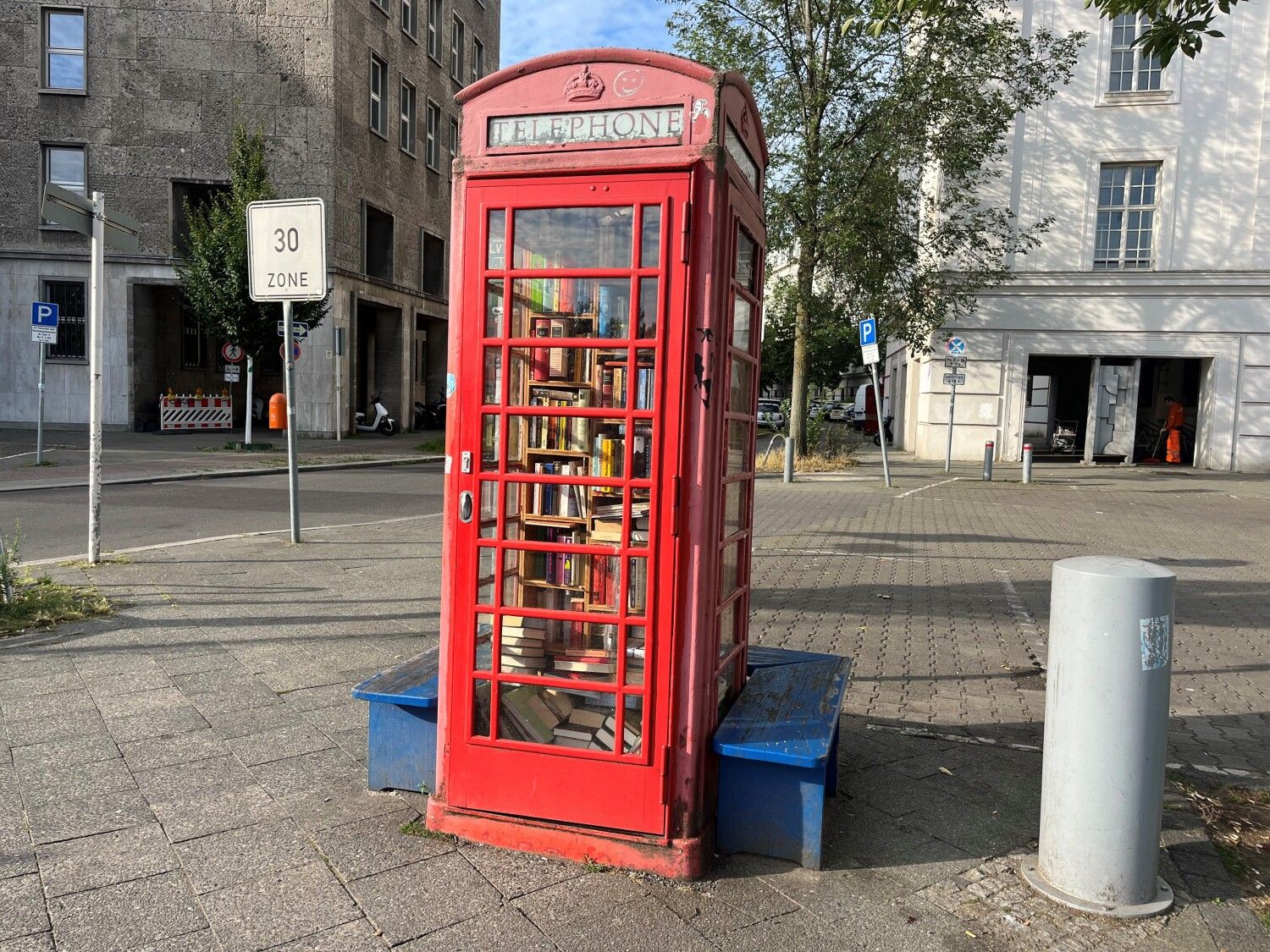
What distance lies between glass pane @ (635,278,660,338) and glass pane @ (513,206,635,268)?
9cm

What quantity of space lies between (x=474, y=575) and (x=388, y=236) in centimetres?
3002

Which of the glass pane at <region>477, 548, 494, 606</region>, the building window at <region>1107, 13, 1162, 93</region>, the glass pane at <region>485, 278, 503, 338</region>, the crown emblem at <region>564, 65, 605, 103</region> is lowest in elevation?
the glass pane at <region>477, 548, 494, 606</region>

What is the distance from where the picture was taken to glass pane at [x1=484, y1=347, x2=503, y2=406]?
3.22m

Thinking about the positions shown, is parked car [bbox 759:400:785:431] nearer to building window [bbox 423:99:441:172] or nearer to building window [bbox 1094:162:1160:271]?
building window [bbox 423:99:441:172]

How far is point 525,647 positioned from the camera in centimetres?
331

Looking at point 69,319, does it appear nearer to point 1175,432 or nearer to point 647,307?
point 647,307

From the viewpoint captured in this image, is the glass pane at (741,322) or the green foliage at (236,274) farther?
the green foliage at (236,274)

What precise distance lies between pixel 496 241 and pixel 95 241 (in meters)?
5.93

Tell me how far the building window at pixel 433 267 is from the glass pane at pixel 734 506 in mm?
31956

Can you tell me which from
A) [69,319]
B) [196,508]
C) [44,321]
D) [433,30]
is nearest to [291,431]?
[196,508]

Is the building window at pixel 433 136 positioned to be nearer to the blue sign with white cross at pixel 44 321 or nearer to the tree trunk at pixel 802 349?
the tree trunk at pixel 802 349

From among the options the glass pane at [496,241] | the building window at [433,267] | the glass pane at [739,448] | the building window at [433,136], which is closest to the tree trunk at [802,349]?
the glass pane at [739,448]

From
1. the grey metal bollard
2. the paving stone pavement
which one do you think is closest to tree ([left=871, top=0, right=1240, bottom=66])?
the grey metal bollard

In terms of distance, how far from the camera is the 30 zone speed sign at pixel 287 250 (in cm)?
870
